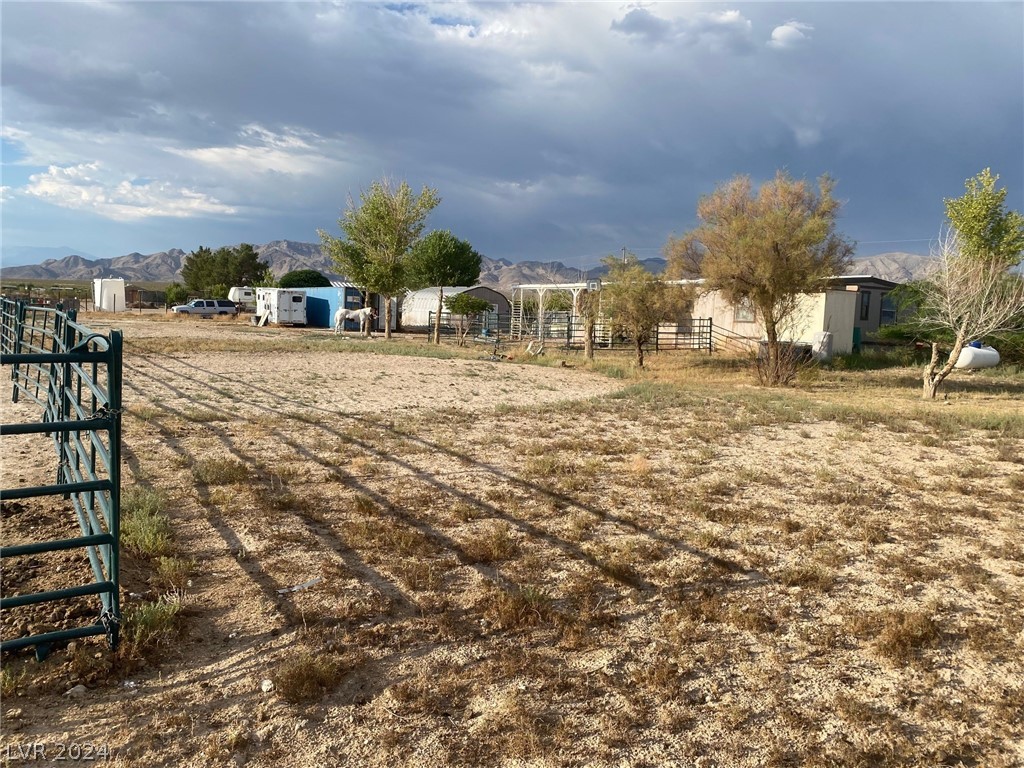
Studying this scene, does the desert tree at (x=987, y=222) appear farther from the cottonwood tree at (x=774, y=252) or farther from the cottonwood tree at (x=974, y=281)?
the cottonwood tree at (x=774, y=252)

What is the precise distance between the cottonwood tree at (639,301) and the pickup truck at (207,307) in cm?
3519

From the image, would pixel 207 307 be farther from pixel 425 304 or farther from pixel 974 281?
pixel 974 281

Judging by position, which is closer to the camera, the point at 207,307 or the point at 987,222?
the point at 987,222

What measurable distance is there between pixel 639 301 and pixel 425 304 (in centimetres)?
2562

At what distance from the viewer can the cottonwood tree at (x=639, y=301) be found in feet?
73.4

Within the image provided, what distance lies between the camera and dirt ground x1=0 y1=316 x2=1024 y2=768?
308 centimetres

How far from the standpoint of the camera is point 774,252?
19375 mm

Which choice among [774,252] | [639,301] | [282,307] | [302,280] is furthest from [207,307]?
[774,252]

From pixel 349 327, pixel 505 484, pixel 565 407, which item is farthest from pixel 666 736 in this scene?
pixel 349 327

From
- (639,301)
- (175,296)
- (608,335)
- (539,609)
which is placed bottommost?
(539,609)

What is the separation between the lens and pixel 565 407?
13016mm

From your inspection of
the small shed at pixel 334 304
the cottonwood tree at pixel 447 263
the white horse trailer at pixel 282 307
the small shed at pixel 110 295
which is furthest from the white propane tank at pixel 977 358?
the small shed at pixel 110 295

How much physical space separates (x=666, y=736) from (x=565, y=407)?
9966 millimetres

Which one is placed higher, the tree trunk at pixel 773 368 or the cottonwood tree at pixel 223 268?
the cottonwood tree at pixel 223 268
